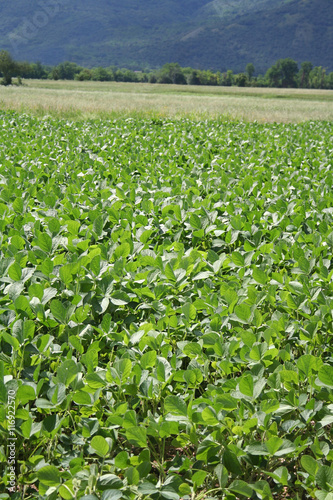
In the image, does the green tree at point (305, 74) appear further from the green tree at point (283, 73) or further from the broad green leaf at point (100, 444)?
the broad green leaf at point (100, 444)

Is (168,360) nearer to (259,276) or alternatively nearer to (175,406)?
(175,406)

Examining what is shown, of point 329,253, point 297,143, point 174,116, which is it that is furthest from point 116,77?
point 329,253

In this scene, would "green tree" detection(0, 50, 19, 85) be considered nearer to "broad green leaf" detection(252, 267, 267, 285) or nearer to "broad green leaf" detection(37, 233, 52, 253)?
"broad green leaf" detection(37, 233, 52, 253)

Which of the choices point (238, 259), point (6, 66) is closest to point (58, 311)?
point (238, 259)

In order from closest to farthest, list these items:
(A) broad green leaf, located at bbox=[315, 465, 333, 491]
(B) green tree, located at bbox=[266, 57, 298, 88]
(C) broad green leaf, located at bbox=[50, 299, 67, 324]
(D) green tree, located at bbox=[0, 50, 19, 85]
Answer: (A) broad green leaf, located at bbox=[315, 465, 333, 491], (C) broad green leaf, located at bbox=[50, 299, 67, 324], (D) green tree, located at bbox=[0, 50, 19, 85], (B) green tree, located at bbox=[266, 57, 298, 88]

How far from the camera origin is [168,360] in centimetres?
198

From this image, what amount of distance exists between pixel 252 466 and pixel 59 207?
10.9ft

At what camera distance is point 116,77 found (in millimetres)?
117062

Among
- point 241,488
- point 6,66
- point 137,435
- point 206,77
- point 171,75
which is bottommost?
point 241,488

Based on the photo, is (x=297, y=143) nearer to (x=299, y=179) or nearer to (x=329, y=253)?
(x=299, y=179)

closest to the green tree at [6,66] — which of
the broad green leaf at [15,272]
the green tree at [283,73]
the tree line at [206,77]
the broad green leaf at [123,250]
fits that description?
the tree line at [206,77]

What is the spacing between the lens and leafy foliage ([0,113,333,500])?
147cm

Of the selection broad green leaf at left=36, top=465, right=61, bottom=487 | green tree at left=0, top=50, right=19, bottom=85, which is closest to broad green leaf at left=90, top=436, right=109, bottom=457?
broad green leaf at left=36, top=465, right=61, bottom=487

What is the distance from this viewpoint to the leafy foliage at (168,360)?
1.47 meters
